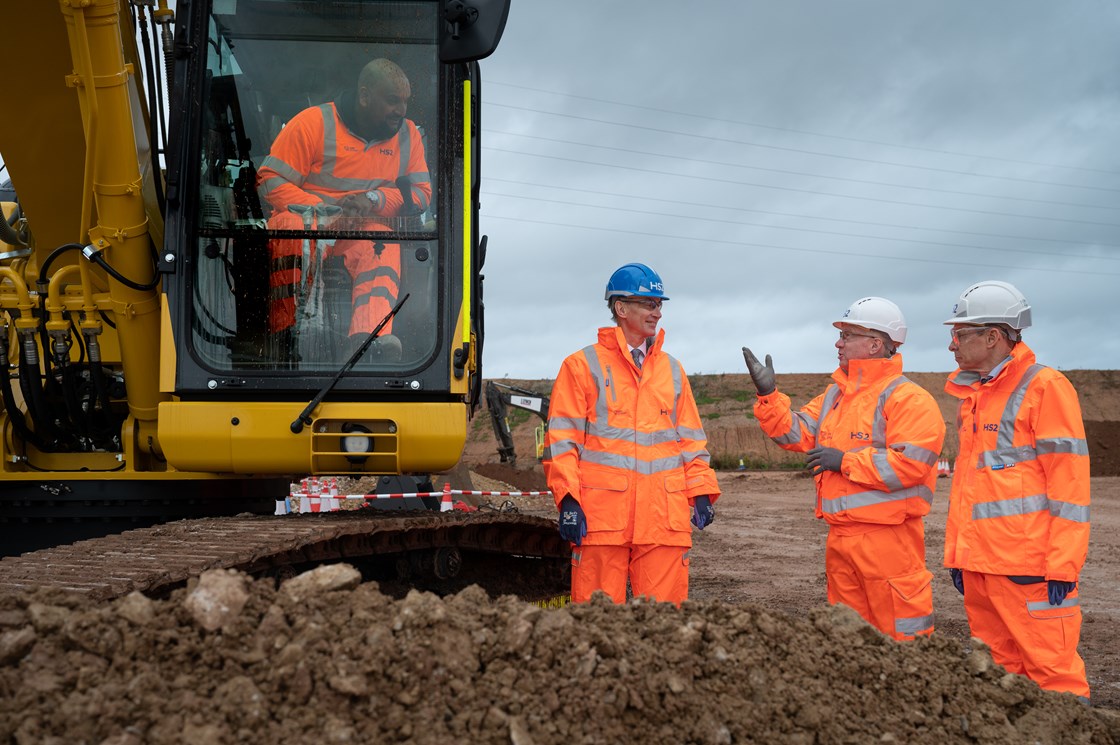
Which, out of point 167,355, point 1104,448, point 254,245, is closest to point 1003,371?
point 254,245

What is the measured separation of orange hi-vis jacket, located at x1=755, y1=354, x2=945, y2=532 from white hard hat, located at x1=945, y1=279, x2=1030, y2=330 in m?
0.43

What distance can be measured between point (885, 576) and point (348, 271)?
2.85 metres

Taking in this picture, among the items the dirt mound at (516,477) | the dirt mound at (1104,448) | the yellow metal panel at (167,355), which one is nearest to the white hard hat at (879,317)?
the yellow metal panel at (167,355)

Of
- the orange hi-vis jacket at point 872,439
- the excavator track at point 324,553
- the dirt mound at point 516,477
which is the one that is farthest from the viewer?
the dirt mound at point 516,477

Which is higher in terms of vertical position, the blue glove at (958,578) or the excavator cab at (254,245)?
the excavator cab at (254,245)

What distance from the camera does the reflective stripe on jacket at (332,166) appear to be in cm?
482

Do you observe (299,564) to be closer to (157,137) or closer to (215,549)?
(215,549)

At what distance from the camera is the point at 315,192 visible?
4.84 metres

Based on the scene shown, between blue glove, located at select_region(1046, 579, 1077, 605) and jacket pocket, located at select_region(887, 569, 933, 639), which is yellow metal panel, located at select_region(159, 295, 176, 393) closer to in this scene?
jacket pocket, located at select_region(887, 569, 933, 639)

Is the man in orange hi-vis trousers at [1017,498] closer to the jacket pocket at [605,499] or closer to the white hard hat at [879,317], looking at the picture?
the white hard hat at [879,317]

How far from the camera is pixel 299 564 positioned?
15.6ft

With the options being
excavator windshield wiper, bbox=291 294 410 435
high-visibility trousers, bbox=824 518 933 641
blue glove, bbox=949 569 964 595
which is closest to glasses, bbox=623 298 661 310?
excavator windshield wiper, bbox=291 294 410 435

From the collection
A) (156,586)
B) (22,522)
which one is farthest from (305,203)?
(22,522)

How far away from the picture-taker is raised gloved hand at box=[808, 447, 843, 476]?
16.7 ft
